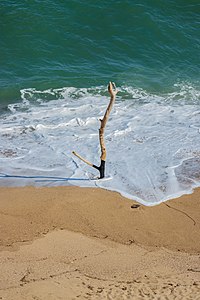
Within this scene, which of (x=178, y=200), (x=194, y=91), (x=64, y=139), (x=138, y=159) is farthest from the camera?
(x=194, y=91)

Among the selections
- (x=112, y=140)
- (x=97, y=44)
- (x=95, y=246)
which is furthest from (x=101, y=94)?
(x=95, y=246)

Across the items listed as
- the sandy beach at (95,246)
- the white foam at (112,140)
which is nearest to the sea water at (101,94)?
the white foam at (112,140)

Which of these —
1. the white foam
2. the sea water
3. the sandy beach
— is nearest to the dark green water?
the sea water

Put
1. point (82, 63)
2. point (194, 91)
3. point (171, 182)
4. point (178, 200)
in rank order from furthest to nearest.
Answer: point (82, 63) → point (194, 91) → point (171, 182) → point (178, 200)

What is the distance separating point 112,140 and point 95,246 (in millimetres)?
5448

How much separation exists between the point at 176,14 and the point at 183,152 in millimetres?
11644

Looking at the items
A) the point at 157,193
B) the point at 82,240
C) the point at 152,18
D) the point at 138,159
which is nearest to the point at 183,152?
the point at 138,159

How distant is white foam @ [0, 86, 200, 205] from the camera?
498 inches

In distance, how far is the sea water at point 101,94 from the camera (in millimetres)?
13117

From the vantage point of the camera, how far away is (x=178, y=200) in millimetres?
11836

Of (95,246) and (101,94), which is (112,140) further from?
(95,246)

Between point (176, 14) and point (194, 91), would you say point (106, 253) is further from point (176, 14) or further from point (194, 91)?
point (176, 14)

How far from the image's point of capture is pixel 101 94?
60.6ft

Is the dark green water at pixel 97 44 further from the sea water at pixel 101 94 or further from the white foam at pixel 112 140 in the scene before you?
the white foam at pixel 112 140
